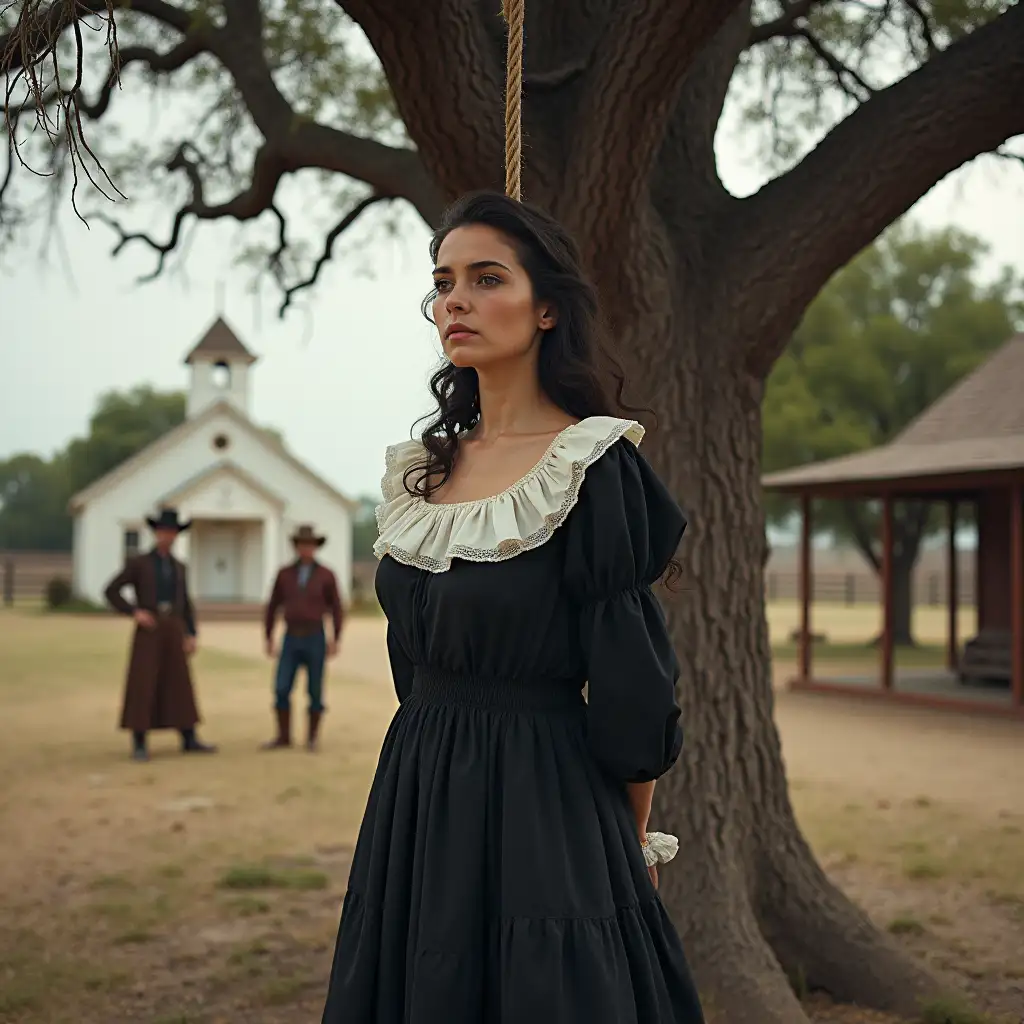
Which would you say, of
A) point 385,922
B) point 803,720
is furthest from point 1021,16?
point 803,720

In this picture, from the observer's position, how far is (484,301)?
2453 mm

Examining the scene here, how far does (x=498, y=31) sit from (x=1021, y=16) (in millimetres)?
1662

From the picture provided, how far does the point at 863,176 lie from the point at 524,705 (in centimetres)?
258

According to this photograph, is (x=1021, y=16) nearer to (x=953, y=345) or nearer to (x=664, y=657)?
(x=664, y=657)

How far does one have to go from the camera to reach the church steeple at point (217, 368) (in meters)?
36.5

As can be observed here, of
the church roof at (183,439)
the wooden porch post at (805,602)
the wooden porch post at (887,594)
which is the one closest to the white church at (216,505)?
the church roof at (183,439)

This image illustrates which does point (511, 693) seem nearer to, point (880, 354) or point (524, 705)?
point (524, 705)

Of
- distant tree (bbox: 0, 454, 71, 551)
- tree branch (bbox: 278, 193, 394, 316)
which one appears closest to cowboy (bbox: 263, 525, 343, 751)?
tree branch (bbox: 278, 193, 394, 316)

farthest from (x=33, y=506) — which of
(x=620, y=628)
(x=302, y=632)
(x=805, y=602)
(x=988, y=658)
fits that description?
(x=620, y=628)

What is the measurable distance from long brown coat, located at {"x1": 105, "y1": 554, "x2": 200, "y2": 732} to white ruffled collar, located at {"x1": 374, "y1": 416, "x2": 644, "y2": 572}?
26.4 ft

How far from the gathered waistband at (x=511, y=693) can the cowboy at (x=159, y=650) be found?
8121 mm

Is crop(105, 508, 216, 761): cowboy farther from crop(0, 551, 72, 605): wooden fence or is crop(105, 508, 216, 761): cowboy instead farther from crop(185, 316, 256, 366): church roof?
crop(0, 551, 72, 605): wooden fence

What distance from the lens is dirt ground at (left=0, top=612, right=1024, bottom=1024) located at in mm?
4715

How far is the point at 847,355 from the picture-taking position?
22.9 meters
